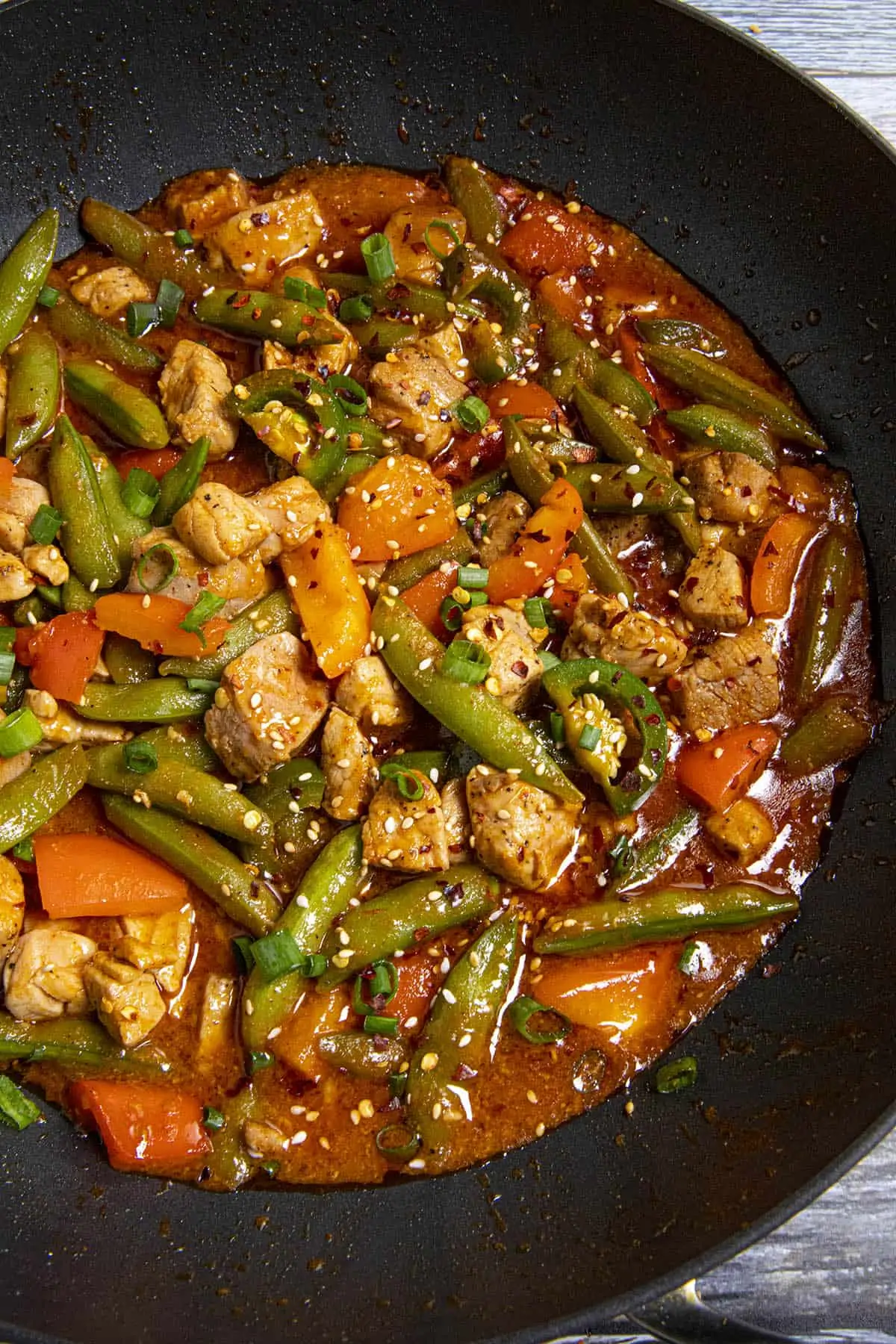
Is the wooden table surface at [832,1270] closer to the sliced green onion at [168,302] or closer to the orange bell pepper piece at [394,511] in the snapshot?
the orange bell pepper piece at [394,511]

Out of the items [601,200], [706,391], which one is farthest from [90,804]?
[601,200]

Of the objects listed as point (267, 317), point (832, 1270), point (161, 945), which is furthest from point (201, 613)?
point (832, 1270)

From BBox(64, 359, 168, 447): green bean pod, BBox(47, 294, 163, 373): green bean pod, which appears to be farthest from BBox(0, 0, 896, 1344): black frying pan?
BBox(64, 359, 168, 447): green bean pod

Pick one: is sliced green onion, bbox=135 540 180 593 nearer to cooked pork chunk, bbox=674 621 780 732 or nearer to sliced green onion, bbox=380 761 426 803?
sliced green onion, bbox=380 761 426 803

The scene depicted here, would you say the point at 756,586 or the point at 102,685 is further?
the point at 756,586

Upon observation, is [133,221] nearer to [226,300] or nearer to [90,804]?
[226,300]
